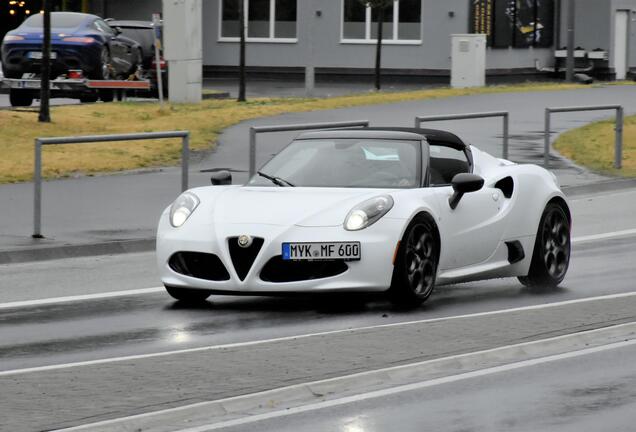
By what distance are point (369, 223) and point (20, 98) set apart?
24.1 meters

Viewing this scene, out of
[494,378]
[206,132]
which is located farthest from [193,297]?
[206,132]

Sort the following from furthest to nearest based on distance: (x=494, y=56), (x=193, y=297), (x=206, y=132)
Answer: (x=494, y=56), (x=206, y=132), (x=193, y=297)

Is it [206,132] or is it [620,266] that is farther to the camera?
[206,132]

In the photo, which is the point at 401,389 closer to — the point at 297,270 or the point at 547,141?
the point at 297,270

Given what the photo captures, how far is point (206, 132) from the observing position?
27.6 metres

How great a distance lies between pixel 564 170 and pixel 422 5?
29385 millimetres

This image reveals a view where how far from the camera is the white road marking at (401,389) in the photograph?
7352 mm

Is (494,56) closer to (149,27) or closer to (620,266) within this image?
(149,27)

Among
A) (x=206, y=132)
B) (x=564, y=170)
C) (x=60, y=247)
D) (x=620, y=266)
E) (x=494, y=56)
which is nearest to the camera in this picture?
(x=620, y=266)

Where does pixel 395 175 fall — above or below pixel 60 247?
above

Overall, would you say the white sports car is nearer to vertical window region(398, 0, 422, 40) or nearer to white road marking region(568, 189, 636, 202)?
white road marking region(568, 189, 636, 202)

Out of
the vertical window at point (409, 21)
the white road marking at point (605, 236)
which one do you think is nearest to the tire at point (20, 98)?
the white road marking at point (605, 236)

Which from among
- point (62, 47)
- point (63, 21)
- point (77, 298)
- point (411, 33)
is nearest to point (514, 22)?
point (411, 33)

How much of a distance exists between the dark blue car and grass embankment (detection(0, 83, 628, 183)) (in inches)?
56.7
